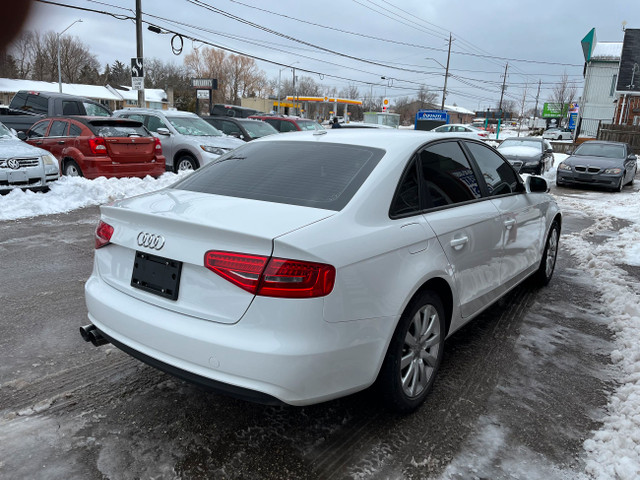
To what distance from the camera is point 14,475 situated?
246 cm

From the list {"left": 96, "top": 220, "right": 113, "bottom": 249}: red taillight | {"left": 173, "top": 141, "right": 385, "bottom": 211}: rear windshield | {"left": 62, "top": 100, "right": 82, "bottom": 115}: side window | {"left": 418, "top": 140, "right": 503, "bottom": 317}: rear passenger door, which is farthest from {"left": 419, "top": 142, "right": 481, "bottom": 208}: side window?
{"left": 62, "top": 100, "right": 82, "bottom": 115}: side window

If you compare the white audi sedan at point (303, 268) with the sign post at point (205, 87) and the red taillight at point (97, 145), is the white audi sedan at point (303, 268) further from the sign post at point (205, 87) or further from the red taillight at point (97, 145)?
the sign post at point (205, 87)

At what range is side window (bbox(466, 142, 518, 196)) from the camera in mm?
4141

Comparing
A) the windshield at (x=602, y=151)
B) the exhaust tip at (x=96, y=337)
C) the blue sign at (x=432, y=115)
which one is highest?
the blue sign at (x=432, y=115)

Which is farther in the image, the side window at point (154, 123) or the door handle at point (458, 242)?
the side window at point (154, 123)

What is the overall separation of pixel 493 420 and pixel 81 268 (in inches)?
176

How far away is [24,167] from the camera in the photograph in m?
8.73

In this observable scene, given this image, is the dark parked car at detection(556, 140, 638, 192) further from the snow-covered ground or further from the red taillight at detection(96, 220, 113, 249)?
the red taillight at detection(96, 220, 113, 249)

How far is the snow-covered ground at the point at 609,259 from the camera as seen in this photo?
2.80 m

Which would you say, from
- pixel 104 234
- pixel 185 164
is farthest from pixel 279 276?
pixel 185 164

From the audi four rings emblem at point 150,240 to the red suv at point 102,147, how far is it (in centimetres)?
816

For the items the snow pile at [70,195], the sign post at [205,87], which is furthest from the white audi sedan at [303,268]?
the sign post at [205,87]

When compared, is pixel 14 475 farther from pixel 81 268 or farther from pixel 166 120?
pixel 166 120

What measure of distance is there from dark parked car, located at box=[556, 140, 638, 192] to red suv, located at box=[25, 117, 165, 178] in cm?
1156
